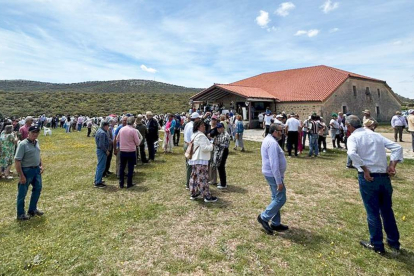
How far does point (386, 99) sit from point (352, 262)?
35.4m

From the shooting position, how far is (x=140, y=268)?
3256 mm

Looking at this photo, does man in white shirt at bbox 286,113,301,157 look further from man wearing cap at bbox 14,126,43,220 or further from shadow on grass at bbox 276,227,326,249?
man wearing cap at bbox 14,126,43,220

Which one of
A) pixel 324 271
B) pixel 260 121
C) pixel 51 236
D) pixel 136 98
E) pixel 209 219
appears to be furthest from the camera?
pixel 136 98

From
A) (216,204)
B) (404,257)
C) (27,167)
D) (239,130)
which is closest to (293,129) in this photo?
(239,130)

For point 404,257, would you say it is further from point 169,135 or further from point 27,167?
point 169,135

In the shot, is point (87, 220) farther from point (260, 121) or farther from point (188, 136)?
point (260, 121)

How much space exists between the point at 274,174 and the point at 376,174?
1.37 metres

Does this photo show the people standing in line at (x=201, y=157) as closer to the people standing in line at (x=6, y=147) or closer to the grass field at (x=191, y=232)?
the grass field at (x=191, y=232)

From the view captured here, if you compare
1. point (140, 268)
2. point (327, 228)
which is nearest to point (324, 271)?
point (327, 228)

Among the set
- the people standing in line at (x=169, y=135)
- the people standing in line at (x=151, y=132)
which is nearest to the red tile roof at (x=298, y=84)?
the people standing in line at (x=169, y=135)

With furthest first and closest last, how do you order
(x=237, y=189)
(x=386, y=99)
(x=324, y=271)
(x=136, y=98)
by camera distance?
(x=136, y=98) → (x=386, y=99) → (x=237, y=189) → (x=324, y=271)

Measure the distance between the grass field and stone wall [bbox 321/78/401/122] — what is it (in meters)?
17.8

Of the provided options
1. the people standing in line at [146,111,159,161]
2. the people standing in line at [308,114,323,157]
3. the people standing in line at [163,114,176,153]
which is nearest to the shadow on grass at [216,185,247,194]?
the people standing in line at [146,111,159,161]

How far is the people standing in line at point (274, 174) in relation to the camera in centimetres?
383
